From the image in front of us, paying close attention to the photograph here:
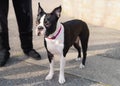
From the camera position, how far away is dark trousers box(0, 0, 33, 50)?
520 cm

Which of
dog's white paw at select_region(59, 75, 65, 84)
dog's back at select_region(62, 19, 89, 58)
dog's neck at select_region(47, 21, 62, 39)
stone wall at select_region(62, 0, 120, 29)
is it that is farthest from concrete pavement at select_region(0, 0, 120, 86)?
stone wall at select_region(62, 0, 120, 29)

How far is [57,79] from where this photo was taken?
482 cm

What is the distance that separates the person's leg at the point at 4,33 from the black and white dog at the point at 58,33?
987 millimetres

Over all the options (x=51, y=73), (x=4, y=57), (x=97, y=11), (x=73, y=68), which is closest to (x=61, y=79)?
(x=51, y=73)

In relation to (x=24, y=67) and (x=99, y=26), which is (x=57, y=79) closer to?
(x=24, y=67)

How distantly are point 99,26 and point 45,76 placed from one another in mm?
3025

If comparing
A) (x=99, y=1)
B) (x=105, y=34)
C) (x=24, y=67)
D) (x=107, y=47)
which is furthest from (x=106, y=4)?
(x=24, y=67)

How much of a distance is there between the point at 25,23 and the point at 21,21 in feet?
0.26

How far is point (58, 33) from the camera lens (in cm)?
443

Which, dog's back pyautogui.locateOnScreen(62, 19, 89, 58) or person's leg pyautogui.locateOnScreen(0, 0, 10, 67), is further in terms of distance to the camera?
person's leg pyautogui.locateOnScreen(0, 0, 10, 67)

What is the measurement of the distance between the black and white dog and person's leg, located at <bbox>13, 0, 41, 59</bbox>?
36.6 inches

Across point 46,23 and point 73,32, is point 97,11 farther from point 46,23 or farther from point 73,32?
point 46,23

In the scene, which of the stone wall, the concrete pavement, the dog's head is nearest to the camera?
the dog's head

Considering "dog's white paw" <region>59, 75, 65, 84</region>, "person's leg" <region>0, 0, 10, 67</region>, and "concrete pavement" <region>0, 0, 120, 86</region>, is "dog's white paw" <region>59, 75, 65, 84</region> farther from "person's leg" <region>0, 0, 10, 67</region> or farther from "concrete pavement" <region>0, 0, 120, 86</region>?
"person's leg" <region>0, 0, 10, 67</region>
